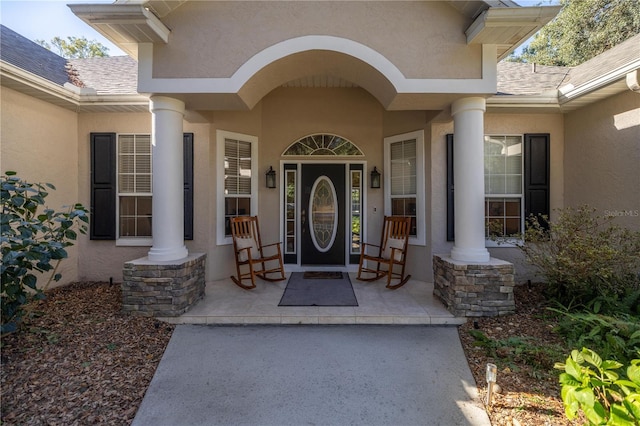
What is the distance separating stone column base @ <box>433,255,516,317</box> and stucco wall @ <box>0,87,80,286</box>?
5.52 meters

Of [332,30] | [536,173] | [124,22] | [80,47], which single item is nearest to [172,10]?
[124,22]

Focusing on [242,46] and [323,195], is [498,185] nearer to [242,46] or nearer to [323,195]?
[323,195]

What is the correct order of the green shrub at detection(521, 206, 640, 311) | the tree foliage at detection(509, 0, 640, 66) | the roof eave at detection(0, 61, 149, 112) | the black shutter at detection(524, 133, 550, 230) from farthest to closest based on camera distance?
the tree foliage at detection(509, 0, 640, 66)
the black shutter at detection(524, 133, 550, 230)
the roof eave at detection(0, 61, 149, 112)
the green shrub at detection(521, 206, 640, 311)

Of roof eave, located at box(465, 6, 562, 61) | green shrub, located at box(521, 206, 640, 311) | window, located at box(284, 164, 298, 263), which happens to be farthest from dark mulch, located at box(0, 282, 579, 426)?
roof eave, located at box(465, 6, 562, 61)

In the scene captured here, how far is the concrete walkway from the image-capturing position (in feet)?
7.34

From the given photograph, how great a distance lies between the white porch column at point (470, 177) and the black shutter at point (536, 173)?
1.86 metres

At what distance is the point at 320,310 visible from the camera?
3.70 m

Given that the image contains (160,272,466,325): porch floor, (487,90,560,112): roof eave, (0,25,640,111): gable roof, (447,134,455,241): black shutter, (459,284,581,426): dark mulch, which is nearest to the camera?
(459,284,581,426): dark mulch

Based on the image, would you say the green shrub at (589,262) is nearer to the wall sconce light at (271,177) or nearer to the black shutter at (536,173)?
the black shutter at (536,173)

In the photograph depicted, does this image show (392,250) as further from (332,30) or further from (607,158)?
(607,158)

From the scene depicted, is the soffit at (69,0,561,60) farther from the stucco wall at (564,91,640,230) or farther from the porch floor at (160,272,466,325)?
the porch floor at (160,272,466,325)

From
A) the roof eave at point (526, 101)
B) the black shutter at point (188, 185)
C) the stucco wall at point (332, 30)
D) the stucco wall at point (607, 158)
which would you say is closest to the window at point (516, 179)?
the stucco wall at point (607, 158)

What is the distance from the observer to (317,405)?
2326mm

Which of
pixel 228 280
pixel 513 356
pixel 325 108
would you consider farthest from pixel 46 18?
pixel 513 356
